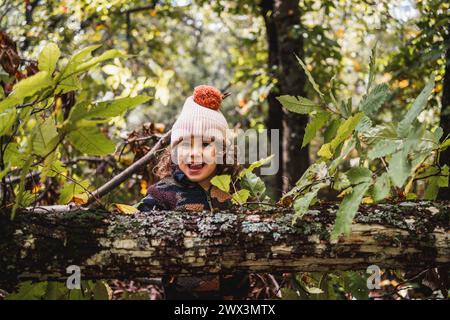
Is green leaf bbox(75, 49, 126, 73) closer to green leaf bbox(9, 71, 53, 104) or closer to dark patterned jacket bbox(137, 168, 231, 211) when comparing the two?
green leaf bbox(9, 71, 53, 104)

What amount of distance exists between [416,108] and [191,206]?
108cm

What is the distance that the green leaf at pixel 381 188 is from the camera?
1.10 meters

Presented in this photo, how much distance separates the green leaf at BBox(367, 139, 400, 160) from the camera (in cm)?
110

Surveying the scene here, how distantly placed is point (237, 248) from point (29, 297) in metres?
0.63

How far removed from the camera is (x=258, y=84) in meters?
4.72

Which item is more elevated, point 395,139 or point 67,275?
point 395,139

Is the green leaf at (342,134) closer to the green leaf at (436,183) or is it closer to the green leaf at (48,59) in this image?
the green leaf at (436,183)

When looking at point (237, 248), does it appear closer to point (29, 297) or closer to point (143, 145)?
point (29, 297)

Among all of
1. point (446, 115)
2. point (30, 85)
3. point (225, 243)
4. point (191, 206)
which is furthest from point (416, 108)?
point (446, 115)

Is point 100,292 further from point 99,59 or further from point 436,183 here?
point 436,183

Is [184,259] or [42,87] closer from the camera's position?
[42,87]

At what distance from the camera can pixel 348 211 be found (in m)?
1.11

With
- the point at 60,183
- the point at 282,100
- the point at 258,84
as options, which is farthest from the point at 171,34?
the point at 282,100
